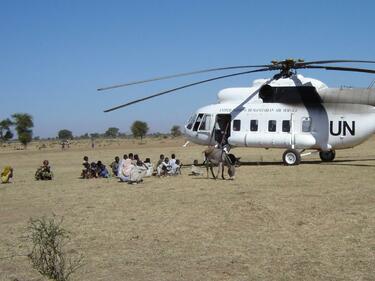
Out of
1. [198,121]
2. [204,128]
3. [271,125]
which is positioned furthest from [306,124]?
[198,121]

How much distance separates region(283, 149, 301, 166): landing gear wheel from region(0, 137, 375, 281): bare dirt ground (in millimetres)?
5119

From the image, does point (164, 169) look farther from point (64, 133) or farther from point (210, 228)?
point (64, 133)

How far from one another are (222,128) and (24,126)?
65.2m

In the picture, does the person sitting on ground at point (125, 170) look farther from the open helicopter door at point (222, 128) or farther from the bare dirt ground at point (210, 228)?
the open helicopter door at point (222, 128)

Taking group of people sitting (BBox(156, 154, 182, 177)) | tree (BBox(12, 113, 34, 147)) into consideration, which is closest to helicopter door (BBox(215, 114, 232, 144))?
group of people sitting (BBox(156, 154, 182, 177))

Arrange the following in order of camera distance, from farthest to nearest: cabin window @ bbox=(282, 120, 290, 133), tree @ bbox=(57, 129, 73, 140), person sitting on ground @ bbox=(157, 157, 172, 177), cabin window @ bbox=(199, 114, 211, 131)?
tree @ bbox=(57, 129, 73, 140) → cabin window @ bbox=(199, 114, 211, 131) → cabin window @ bbox=(282, 120, 290, 133) → person sitting on ground @ bbox=(157, 157, 172, 177)

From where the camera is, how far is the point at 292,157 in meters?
22.6

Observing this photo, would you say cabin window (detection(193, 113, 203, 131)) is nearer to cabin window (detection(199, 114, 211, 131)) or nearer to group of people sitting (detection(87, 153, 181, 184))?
cabin window (detection(199, 114, 211, 131))

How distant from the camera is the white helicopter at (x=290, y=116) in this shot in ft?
71.1

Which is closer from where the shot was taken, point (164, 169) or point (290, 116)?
point (164, 169)

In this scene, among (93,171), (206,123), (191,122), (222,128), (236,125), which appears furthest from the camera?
(191,122)

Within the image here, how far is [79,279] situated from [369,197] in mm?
8445

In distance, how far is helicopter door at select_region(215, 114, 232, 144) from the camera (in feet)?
77.8

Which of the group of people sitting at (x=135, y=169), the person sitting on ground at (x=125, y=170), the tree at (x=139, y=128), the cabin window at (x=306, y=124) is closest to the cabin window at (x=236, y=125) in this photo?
the cabin window at (x=306, y=124)
